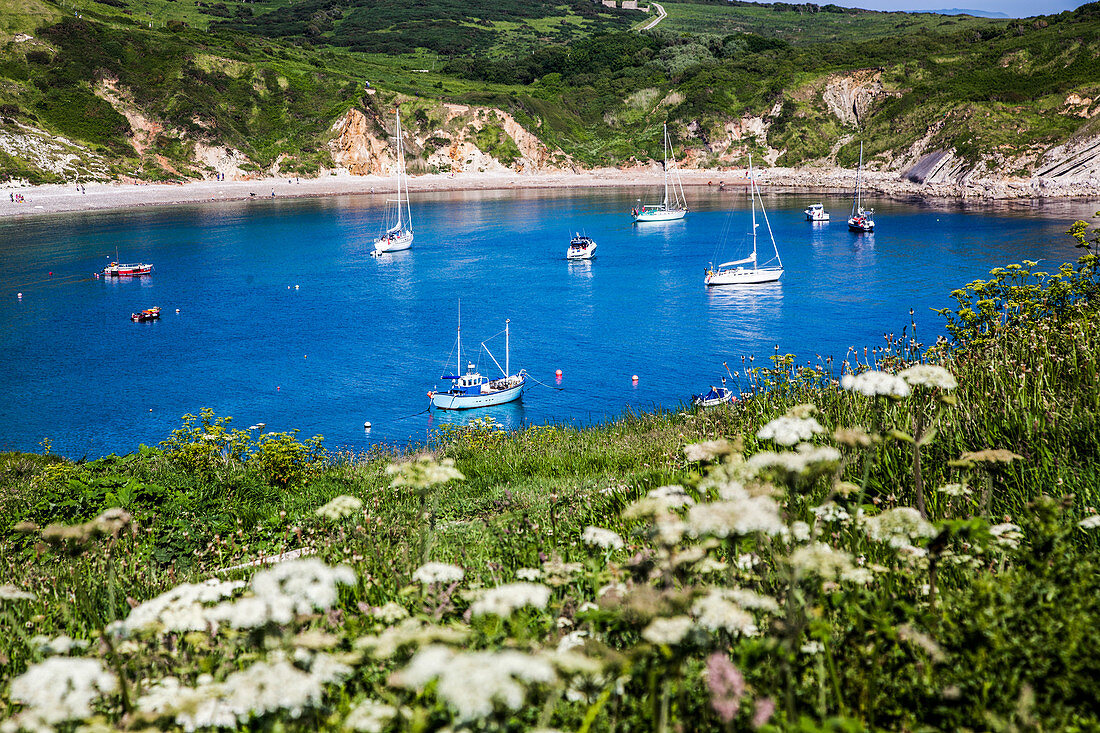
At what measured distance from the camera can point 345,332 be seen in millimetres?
44219

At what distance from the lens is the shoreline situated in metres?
93.3

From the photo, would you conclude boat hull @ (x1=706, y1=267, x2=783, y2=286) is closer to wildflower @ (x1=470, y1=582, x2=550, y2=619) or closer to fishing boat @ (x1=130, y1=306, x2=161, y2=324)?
fishing boat @ (x1=130, y1=306, x2=161, y2=324)

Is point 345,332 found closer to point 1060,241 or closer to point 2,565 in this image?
point 2,565

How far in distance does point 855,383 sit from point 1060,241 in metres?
68.0

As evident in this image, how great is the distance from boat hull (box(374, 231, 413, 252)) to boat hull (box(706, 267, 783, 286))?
105 ft

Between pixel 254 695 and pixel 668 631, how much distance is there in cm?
129

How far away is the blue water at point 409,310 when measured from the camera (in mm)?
31750

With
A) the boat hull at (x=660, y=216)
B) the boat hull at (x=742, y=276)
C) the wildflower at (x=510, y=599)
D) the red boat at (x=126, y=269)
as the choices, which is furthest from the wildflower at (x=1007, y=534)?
the boat hull at (x=660, y=216)

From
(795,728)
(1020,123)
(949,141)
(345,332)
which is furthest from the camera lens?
(949,141)

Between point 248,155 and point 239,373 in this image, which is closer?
point 239,373

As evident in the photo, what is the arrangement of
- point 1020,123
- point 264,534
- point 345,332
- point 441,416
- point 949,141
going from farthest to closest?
point 949,141 < point 1020,123 < point 345,332 < point 441,416 < point 264,534

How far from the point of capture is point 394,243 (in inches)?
2749

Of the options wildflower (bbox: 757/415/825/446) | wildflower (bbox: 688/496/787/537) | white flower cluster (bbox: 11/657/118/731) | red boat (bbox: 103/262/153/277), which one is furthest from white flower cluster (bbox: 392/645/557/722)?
red boat (bbox: 103/262/153/277)

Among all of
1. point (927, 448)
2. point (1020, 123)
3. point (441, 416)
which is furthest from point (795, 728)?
point (1020, 123)
